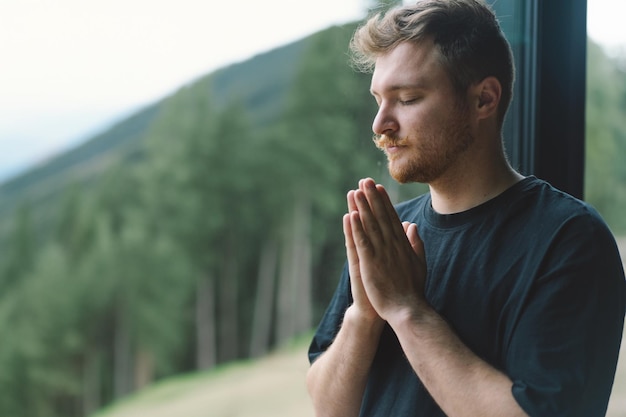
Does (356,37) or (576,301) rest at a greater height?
(356,37)

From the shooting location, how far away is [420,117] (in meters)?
1.10

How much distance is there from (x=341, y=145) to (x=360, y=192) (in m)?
0.71

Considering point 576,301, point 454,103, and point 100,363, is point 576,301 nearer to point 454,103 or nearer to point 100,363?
point 454,103

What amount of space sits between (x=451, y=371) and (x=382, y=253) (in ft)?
0.67

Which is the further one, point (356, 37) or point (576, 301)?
point (356, 37)

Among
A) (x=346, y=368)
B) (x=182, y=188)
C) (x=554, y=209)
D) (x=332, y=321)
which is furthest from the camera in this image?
(x=182, y=188)

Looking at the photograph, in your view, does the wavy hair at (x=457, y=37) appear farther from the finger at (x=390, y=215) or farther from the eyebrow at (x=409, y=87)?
the finger at (x=390, y=215)

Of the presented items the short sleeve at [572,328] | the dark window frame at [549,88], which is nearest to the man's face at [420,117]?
the short sleeve at [572,328]

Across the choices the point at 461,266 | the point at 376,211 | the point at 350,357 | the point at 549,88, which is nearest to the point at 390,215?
the point at 376,211

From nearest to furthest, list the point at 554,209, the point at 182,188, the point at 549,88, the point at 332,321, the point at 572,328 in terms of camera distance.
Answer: the point at 572,328 < the point at 554,209 < the point at 332,321 < the point at 549,88 < the point at 182,188

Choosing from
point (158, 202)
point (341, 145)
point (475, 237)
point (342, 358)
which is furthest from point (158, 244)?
point (475, 237)

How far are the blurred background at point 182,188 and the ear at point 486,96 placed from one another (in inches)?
22.4

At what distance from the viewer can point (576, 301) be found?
960 millimetres

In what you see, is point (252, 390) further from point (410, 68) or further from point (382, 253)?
point (410, 68)
